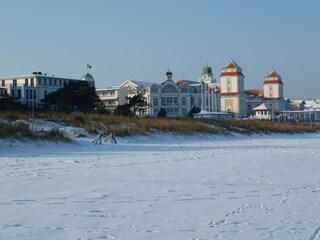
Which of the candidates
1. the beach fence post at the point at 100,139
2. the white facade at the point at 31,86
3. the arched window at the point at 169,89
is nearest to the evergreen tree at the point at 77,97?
the white facade at the point at 31,86

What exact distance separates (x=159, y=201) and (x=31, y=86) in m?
83.9

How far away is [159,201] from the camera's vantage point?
8.11 meters

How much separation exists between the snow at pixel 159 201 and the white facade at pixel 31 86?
72.9 m

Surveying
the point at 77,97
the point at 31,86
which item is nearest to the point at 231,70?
the point at 31,86

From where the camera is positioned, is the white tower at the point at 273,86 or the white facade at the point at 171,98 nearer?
the white facade at the point at 171,98

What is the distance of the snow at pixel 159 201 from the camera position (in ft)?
19.8

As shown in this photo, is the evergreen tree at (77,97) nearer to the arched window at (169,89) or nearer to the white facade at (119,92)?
the arched window at (169,89)

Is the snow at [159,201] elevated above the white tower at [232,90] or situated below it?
below

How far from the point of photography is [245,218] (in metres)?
6.76

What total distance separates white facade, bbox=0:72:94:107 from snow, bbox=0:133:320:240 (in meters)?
72.9

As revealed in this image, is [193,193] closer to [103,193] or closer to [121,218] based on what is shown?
[103,193]

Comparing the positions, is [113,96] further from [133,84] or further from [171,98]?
[171,98]

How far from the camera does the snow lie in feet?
19.8

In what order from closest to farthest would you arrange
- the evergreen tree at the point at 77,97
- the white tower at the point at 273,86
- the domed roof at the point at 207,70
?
the evergreen tree at the point at 77,97, the white tower at the point at 273,86, the domed roof at the point at 207,70
